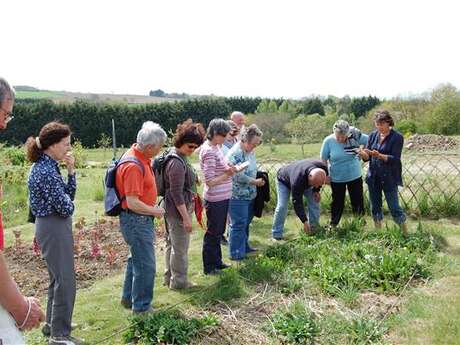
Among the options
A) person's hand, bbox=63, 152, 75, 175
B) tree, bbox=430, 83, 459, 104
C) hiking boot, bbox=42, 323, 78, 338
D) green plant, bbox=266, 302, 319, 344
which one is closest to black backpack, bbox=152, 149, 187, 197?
person's hand, bbox=63, 152, 75, 175

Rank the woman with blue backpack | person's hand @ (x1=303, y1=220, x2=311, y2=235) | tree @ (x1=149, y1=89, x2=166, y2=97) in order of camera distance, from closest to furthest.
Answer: the woman with blue backpack < person's hand @ (x1=303, y1=220, x2=311, y2=235) < tree @ (x1=149, y1=89, x2=166, y2=97)

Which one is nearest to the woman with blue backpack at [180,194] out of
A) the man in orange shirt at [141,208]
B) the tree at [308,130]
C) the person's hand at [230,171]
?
the person's hand at [230,171]

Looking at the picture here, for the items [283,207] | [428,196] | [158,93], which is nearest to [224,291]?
[283,207]

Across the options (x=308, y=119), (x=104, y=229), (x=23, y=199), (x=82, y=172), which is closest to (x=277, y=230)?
(x=104, y=229)

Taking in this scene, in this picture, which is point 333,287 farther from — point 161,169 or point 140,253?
point 161,169

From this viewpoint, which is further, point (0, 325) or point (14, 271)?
point (14, 271)

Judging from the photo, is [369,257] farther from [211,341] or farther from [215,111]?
[215,111]

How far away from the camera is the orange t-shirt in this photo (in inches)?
151

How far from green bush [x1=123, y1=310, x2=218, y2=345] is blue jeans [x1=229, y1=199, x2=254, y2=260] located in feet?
6.26

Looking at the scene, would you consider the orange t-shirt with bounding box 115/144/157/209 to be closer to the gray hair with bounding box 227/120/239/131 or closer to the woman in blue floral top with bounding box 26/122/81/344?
the woman in blue floral top with bounding box 26/122/81/344

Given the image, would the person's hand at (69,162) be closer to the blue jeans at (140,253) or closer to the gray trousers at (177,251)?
the blue jeans at (140,253)

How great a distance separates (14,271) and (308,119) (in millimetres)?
20050

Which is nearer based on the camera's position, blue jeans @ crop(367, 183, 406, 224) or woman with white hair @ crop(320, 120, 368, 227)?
blue jeans @ crop(367, 183, 406, 224)

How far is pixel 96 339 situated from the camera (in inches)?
156
